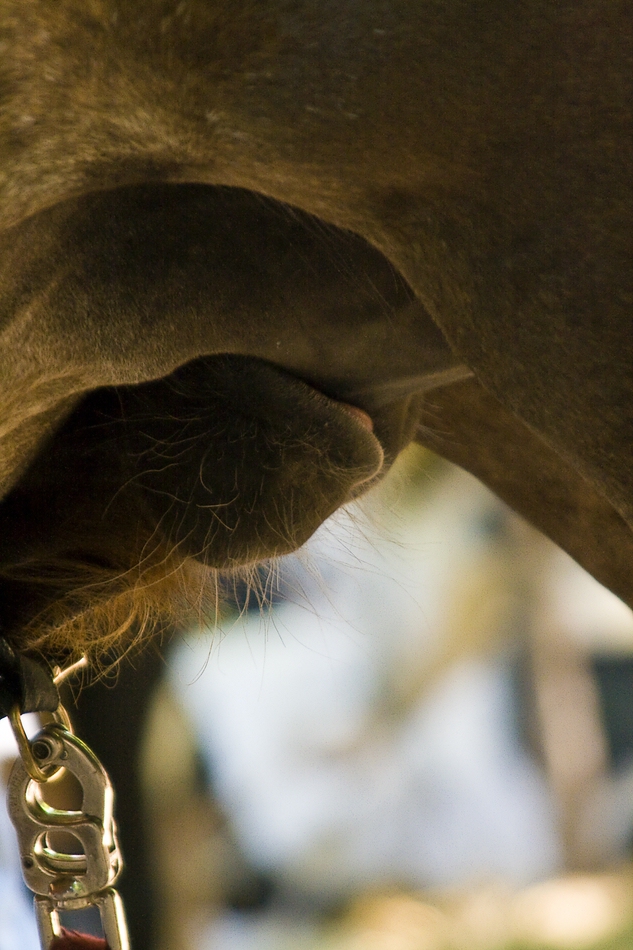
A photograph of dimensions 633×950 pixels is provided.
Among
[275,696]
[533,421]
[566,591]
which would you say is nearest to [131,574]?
[533,421]

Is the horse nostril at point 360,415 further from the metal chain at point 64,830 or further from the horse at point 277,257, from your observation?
the metal chain at point 64,830

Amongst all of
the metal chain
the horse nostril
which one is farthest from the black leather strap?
the horse nostril

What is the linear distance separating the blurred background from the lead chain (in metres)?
1.10

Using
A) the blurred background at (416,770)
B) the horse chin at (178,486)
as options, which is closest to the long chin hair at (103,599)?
the horse chin at (178,486)

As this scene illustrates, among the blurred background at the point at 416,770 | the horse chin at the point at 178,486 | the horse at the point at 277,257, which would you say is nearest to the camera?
the horse at the point at 277,257

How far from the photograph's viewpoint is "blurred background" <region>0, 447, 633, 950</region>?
1.82 metres

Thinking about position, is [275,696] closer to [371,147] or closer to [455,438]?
[455,438]

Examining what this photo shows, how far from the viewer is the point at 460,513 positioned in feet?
7.66

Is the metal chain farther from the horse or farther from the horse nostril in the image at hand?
the horse nostril

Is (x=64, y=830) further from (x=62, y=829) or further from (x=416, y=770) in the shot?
(x=416, y=770)

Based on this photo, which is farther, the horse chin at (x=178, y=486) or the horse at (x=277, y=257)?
the horse chin at (x=178, y=486)

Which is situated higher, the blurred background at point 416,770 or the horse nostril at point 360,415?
the horse nostril at point 360,415

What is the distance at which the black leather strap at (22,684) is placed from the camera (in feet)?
1.70

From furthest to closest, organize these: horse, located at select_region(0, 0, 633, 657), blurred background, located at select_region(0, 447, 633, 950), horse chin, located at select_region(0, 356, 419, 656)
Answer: blurred background, located at select_region(0, 447, 633, 950) → horse chin, located at select_region(0, 356, 419, 656) → horse, located at select_region(0, 0, 633, 657)
